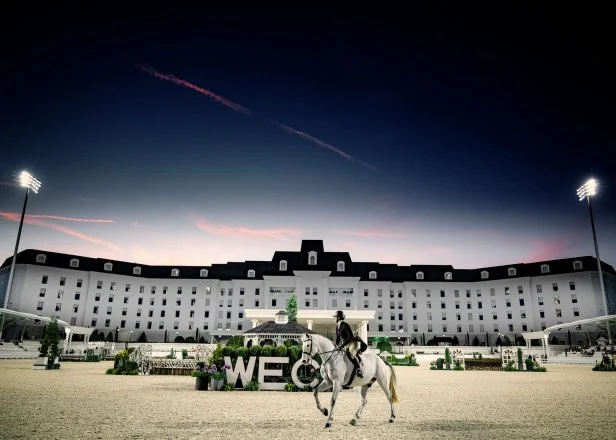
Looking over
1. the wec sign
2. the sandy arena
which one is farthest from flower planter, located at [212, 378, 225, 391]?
the sandy arena

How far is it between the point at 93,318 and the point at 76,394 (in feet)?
257

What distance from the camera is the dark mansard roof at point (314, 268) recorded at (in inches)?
3238

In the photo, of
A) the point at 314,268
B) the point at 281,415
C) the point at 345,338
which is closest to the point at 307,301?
the point at 314,268

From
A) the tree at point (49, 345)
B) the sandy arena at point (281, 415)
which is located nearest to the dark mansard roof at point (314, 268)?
the tree at point (49, 345)

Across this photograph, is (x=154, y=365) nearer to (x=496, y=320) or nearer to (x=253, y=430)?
(x=253, y=430)

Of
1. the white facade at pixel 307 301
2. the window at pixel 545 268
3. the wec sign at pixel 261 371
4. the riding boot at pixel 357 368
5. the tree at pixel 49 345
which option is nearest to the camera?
the riding boot at pixel 357 368

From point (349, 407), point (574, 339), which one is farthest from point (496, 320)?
point (349, 407)

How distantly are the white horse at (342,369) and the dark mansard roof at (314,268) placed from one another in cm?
6931

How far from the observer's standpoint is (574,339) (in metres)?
76.8

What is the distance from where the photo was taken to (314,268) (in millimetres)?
81375

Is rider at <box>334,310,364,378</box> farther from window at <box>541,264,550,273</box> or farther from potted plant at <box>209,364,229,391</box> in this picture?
window at <box>541,264,550,273</box>

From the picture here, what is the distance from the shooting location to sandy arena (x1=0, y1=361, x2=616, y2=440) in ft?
31.9

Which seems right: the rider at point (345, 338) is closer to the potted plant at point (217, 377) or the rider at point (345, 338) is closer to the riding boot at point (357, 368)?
the riding boot at point (357, 368)

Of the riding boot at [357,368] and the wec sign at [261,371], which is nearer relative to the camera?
the riding boot at [357,368]
